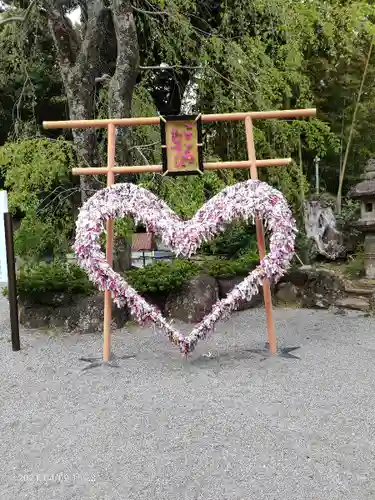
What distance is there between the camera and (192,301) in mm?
5188

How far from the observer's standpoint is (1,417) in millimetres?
2938

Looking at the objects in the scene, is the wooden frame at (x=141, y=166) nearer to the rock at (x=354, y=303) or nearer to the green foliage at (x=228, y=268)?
the green foliage at (x=228, y=268)

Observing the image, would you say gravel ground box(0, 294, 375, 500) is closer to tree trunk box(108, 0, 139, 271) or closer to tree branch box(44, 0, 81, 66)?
tree trunk box(108, 0, 139, 271)

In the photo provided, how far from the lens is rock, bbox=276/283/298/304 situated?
596cm

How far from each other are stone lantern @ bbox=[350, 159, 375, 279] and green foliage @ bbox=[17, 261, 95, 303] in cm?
355

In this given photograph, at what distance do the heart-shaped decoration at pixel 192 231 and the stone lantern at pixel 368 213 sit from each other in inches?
110

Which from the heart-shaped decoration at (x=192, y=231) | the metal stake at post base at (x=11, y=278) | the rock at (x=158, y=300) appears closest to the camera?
the heart-shaped decoration at (x=192, y=231)

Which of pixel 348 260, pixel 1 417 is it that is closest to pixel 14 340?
pixel 1 417

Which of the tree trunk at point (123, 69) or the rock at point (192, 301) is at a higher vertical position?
the tree trunk at point (123, 69)

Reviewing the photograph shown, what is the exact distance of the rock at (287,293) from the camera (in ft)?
19.6

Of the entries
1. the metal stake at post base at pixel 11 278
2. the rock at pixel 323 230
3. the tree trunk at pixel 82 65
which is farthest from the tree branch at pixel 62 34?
the rock at pixel 323 230

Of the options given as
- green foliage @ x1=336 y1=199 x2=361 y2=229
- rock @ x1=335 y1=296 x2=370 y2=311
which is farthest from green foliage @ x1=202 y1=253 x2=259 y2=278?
green foliage @ x1=336 y1=199 x2=361 y2=229

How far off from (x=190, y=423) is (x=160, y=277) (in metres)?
2.61
